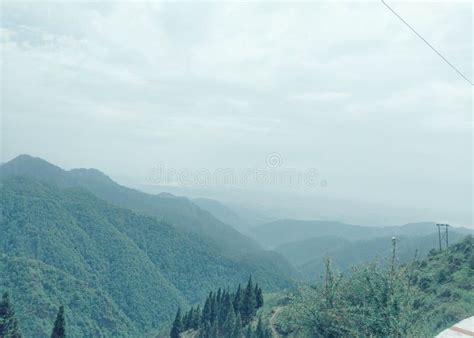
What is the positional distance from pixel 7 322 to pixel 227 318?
23.4m

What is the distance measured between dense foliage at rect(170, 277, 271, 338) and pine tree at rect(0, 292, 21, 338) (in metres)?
20.8

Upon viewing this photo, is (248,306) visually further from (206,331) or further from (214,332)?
(214,332)

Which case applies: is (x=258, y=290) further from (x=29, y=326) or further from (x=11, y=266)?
(x=11, y=266)

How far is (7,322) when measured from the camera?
33.6 metres

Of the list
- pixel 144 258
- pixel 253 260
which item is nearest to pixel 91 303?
pixel 144 258

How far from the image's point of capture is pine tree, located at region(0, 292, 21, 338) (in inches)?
1312

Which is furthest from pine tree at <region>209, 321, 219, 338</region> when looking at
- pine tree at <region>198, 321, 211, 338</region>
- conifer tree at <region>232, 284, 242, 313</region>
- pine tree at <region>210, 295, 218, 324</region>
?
conifer tree at <region>232, 284, 242, 313</region>

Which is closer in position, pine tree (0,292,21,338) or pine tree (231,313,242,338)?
pine tree (0,292,21,338)

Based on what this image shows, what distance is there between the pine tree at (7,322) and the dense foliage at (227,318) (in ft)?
68.2

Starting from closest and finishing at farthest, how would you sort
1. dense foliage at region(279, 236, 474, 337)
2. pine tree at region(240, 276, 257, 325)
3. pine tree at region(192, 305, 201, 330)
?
dense foliage at region(279, 236, 474, 337), pine tree at region(240, 276, 257, 325), pine tree at region(192, 305, 201, 330)

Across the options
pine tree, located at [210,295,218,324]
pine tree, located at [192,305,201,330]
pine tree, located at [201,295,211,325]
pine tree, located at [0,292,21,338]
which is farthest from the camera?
pine tree, located at [192,305,201,330]

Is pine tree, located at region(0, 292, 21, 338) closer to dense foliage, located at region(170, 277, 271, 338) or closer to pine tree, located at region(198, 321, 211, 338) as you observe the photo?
pine tree, located at region(198, 321, 211, 338)

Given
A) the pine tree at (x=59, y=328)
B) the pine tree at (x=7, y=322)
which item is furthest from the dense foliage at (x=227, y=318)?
the pine tree at (x=7, y=322)

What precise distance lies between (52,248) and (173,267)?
53.9 m
